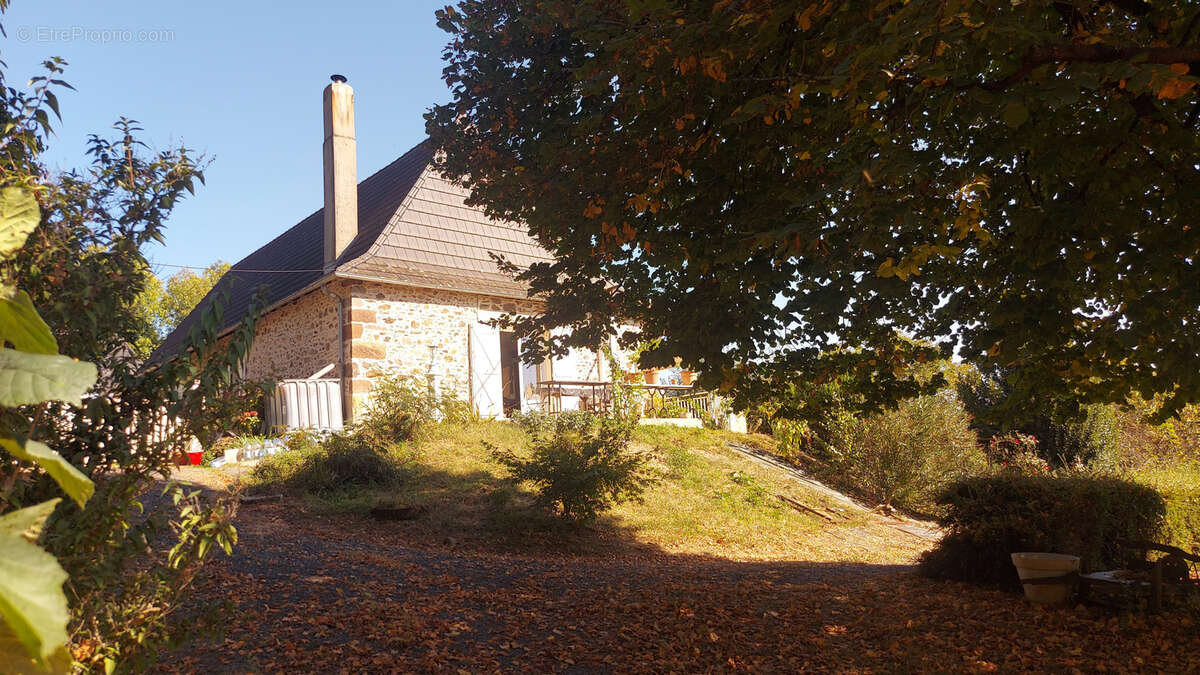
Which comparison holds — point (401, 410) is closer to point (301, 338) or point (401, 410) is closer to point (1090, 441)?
point (301, 338)

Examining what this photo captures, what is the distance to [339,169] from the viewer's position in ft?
49.4

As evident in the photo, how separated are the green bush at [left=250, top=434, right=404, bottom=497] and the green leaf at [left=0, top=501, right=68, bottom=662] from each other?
10846 mm

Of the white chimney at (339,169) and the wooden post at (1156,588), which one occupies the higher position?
the white chimney at (339,169)

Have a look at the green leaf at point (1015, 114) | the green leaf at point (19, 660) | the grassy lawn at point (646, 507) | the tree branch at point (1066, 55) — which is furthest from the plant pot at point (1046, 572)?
the green leaf at point (19, 660)

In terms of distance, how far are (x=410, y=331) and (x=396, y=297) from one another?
0.72 meters

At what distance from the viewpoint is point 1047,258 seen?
4.34 metres

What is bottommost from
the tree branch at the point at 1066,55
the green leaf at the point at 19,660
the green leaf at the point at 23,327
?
the green leaf at the point at 19,660

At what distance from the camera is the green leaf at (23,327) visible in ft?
1.57

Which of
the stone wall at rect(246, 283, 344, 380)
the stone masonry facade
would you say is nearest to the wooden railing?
the stone masonry facade

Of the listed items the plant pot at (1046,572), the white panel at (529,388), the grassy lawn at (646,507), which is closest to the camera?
the plant pot at (1046,572)

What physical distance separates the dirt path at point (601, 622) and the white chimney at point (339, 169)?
8.68m

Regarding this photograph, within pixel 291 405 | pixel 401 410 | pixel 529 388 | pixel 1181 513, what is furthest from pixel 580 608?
pixel 529 388

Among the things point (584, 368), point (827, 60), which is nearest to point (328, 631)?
point (827, 60)

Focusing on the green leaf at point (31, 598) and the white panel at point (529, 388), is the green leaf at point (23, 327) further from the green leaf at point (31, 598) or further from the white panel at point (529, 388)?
the white panel at point (529, 388)
